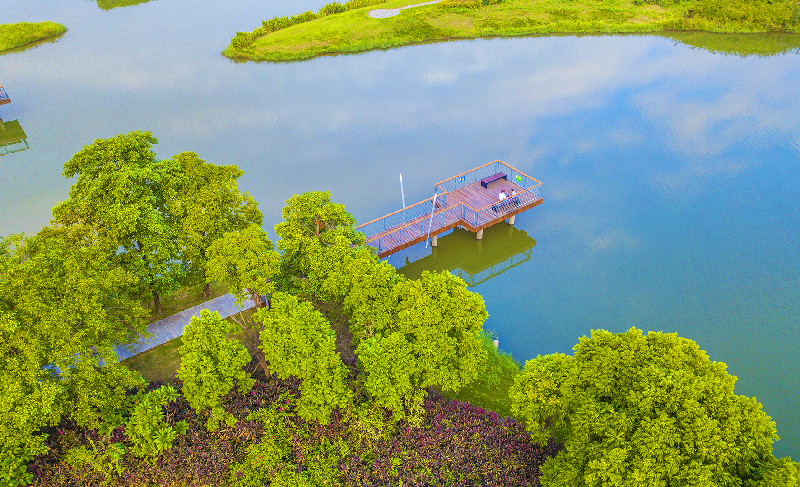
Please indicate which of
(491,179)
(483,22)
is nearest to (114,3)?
(483,22)

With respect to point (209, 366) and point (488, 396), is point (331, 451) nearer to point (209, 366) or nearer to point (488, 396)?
point (209, 366)

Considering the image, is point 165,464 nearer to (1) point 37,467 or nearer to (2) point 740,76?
(1) point 37,467

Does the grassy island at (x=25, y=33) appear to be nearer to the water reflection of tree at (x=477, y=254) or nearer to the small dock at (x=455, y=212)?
the small dock at (x=455, y=212)

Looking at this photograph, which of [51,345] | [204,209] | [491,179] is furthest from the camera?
[491,179]

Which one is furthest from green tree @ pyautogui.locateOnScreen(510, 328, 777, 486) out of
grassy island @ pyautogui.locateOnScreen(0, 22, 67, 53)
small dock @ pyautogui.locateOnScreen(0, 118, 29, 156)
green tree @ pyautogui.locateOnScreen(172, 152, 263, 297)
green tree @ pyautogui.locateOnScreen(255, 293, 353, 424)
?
grassy island @ pyautogui.locateOnScreen(0, 22, 67, 53)

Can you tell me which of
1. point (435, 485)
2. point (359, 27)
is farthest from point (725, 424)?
point (359, 27)

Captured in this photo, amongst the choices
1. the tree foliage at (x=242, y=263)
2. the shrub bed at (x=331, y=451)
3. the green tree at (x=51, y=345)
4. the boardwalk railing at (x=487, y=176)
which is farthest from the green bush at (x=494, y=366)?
the green tree at (x=51, y=345)

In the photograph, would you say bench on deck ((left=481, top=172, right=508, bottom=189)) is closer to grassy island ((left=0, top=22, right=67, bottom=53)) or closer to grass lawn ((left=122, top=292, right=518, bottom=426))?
grass lawn ((left=122, top=292, right=518, bottom=426))
